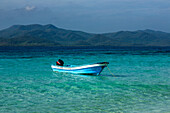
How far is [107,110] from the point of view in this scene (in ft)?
37.3

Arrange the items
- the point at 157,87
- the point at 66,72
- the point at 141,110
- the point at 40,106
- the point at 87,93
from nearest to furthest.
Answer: the point at 141,110 < the point at 40,106 < the point at 87,93 < the point at 157,87 < the point at 66,72

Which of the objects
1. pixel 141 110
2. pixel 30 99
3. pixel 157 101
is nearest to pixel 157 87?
pixel 157 101

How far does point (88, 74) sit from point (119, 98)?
38.9ft

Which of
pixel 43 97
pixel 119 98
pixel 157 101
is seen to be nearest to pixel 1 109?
pixel 43 97

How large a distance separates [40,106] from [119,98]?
4.60 meters

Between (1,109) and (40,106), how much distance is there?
1871mm

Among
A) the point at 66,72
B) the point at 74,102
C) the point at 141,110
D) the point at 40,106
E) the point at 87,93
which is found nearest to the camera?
the point at 141,110

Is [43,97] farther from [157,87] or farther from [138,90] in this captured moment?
[157,87]

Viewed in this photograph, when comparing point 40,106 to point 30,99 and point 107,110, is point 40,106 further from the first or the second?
point 107,110

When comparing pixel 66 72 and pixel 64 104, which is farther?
pixel 66 72

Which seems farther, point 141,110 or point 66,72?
point 66,72

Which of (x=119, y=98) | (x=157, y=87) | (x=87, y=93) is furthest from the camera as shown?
(x=157, y=87)

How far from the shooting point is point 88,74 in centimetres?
2570

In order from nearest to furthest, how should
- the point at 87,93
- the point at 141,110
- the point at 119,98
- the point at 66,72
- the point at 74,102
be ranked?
the point at 141,110 < the point at 74,102 < the point at 119,98 < the point at 87,93 < the point at 66,72
